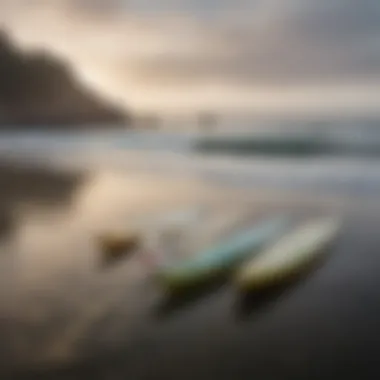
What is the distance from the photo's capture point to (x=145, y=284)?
0.69 metres

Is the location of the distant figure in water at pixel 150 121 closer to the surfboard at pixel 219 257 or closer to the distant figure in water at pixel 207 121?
the distant figure in water at pixel 207 121

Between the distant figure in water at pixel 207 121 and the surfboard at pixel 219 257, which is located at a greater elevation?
the distant figure in water at pixel 207 121

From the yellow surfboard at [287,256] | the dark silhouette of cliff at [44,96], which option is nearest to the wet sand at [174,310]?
the yellow surfboard at [287,256]

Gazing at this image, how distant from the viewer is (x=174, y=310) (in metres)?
0.66

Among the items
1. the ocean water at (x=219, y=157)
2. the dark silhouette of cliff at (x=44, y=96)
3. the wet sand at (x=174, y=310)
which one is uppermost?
the dark silhouette of cliff at (x=44, y=96)

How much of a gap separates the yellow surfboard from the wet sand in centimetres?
1

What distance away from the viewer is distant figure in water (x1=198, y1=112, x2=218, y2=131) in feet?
2.57

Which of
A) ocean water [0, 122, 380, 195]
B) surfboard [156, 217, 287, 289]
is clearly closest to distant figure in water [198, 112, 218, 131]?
ocean water [0, 122, 380, 195]

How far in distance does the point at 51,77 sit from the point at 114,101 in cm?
9

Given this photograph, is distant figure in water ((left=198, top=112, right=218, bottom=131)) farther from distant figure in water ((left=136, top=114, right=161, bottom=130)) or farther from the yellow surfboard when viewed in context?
the yellow surfboard

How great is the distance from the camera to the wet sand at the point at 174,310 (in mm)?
629

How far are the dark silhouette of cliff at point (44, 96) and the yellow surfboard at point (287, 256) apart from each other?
275 mm

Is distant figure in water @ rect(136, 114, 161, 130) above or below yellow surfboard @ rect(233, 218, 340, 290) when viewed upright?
above

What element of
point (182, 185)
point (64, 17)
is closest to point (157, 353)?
point (182, 185)
